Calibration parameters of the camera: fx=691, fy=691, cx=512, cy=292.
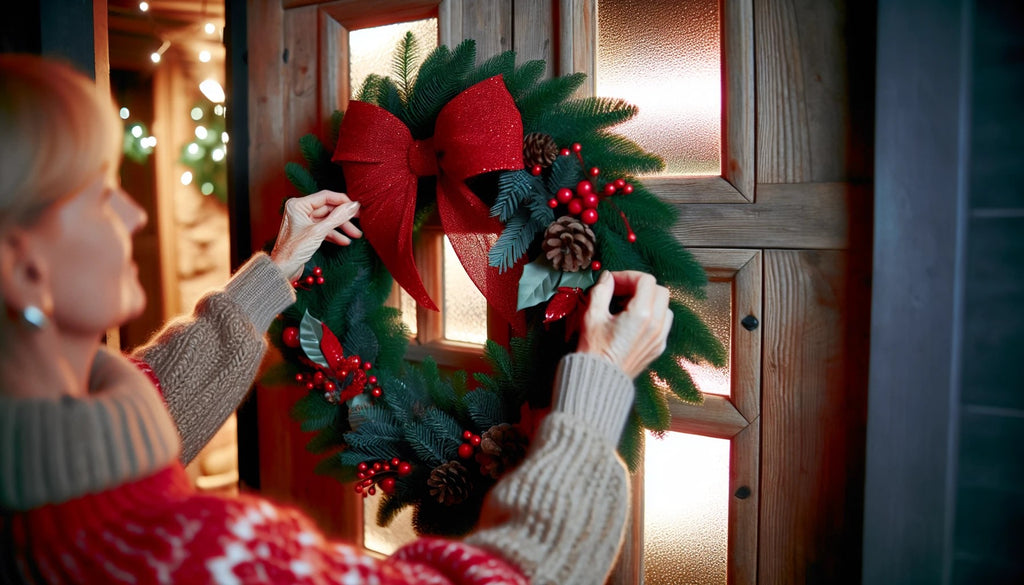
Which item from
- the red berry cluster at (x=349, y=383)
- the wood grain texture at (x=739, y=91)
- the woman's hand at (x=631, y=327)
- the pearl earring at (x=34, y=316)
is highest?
the wood grain texture at (x=739, y=91)

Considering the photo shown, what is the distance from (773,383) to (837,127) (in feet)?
1.25

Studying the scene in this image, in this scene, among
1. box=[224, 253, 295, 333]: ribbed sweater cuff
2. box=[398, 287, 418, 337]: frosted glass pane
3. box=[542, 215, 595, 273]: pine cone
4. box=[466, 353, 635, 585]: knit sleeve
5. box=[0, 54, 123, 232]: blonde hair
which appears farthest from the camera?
box=[398, 287, 418, 337]: frosted glass pane

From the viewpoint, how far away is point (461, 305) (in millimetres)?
1365

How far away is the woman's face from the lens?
47cm

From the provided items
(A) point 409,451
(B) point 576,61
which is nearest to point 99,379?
(A) point 409,451

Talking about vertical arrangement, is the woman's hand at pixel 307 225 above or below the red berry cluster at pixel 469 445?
above

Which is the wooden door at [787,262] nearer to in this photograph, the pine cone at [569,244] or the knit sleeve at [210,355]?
the pine cone at [569,244]

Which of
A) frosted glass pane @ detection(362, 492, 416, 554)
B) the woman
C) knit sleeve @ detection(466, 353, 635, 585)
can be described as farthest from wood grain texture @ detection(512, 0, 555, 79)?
frosted glass pane @ detection(362, 492, 416, 554)

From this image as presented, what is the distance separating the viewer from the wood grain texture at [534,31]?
117 cm

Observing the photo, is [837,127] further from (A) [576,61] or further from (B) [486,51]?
(B) [486,51]

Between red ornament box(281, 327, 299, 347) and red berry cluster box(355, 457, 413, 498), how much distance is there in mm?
241

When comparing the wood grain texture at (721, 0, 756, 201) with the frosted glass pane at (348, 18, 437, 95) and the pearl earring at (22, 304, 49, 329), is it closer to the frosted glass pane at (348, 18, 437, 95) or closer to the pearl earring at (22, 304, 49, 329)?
the frosted glass pane at (348, 18, 437, 95)

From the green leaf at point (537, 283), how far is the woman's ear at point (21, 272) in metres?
0.58

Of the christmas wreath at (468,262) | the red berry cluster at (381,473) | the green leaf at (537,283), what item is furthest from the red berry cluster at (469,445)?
the green leaf at (537,283)
